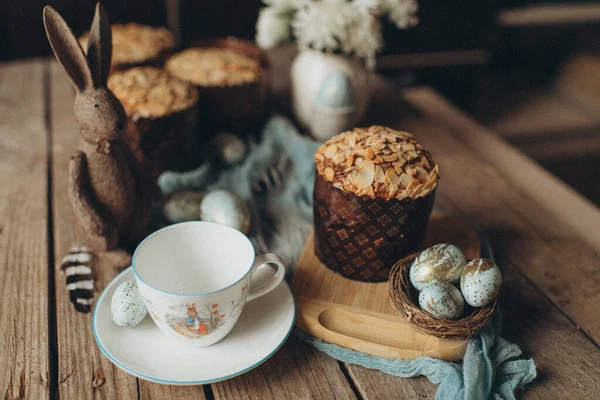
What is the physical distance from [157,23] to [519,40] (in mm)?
1655

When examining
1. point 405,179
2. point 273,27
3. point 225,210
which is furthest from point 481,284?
point 273,27

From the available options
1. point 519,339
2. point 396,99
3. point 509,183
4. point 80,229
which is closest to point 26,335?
point 80,229

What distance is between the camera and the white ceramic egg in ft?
1.91

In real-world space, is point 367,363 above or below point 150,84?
below

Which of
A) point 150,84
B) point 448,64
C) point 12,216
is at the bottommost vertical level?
point 448,64

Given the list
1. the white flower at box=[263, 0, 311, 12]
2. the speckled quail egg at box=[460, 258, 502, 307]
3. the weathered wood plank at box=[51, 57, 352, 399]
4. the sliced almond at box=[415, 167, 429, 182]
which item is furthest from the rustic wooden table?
the white flower at box=[263, 0, 311, 12]

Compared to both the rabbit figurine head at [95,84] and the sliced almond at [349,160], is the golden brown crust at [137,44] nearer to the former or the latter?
the rabbit figurine head at [95,84]

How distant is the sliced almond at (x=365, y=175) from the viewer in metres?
0.63

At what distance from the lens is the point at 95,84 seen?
64 centimetres

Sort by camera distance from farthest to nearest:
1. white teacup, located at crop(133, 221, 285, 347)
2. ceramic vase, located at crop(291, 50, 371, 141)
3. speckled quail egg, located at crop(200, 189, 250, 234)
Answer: ceramic vase, located at crop(291, 50, 371, 141)
speckled quail egg, located at crop(200, 189, 250, 234)
white teacup, located at crop(133, 221, 285, 347)

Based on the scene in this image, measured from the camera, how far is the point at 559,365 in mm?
610

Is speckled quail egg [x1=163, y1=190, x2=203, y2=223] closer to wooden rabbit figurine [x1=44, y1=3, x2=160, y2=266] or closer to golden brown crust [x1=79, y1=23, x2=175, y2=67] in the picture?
wooden rabbit figurine [x1=44, y1=3, x2=160, y2=266]

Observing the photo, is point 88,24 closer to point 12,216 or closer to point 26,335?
point 12,216

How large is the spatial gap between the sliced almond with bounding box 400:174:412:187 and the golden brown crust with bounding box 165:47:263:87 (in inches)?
18.9
